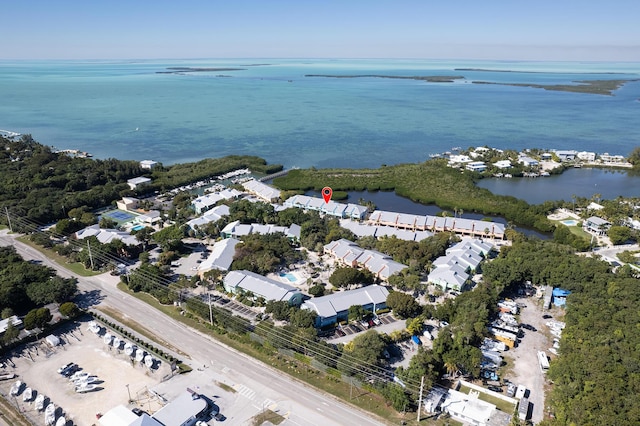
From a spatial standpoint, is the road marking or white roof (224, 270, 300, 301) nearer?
the road marking

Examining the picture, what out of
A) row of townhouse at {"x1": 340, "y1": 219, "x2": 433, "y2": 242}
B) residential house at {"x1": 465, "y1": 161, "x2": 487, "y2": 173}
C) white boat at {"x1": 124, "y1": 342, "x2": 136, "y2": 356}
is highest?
residential house at {"x1": 465, "y1": 161, "x2": 487, "y2": 173}

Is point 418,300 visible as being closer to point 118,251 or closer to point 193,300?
point 193,300

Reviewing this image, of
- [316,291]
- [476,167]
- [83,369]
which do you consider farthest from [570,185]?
[83,369]

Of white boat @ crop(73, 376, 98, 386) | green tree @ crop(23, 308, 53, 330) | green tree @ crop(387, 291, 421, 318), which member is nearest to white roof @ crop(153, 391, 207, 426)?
white boat @ crop(73, 376, 98, 386)

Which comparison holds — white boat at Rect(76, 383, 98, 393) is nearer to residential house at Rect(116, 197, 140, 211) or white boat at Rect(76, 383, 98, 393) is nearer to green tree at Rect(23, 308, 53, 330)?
green tree at Rect(23, 308, 53, 330)

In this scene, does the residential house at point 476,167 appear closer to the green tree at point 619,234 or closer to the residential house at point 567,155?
the residential house at point 567,155

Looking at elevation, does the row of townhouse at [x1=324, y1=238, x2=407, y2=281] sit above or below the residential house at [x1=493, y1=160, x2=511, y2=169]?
below

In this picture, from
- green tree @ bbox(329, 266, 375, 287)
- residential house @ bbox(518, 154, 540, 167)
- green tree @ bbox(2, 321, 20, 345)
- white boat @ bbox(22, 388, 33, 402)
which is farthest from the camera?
residential house @ bbox(518, 154, 540, 167)
